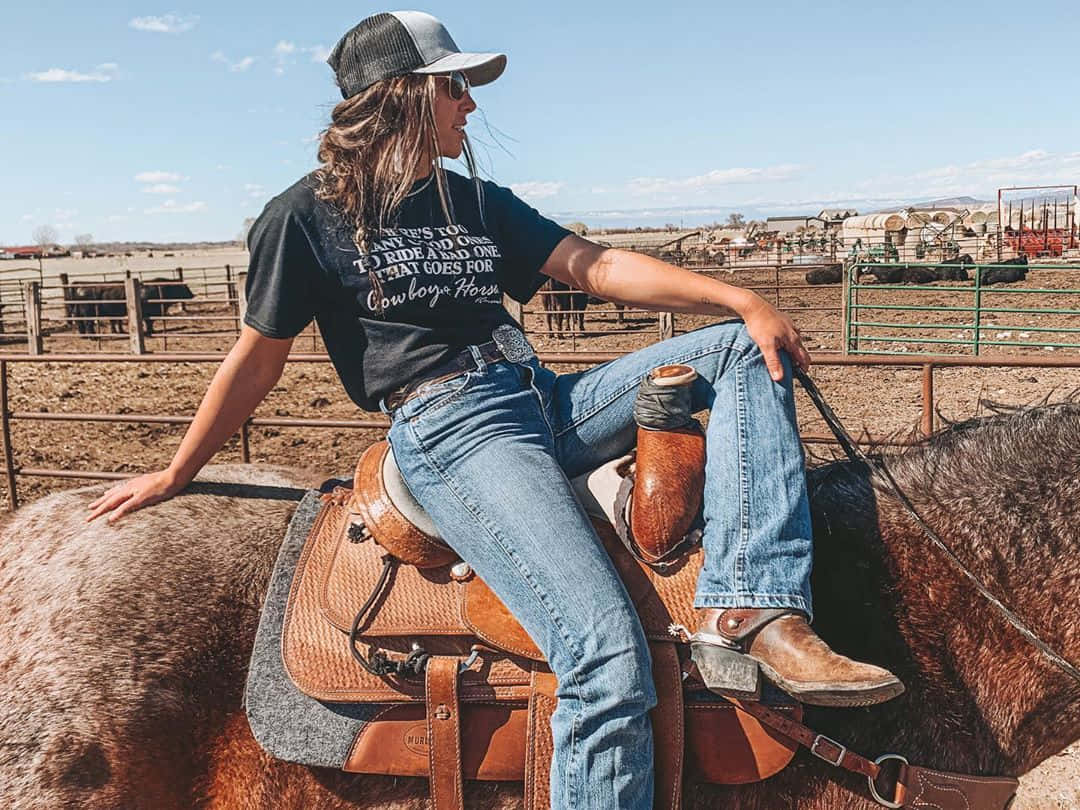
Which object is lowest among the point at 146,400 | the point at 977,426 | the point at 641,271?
the point at 146,400

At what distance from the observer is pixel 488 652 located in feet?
6.40

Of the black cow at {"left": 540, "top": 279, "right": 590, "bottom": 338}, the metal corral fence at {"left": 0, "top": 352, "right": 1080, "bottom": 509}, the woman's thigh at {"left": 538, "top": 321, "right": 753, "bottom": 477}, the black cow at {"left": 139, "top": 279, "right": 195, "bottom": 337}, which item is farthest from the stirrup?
the black cow at {"left": 139, "top": 279, "right": 195, "bottom": 337}

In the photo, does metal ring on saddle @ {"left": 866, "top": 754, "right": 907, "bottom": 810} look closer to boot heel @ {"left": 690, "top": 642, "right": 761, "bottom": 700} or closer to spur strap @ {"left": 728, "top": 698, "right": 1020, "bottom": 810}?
spur strap @ {"left": 728, "top": 698, "right": 1020, "bottom": 810}

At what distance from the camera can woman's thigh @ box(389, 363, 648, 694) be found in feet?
5.71

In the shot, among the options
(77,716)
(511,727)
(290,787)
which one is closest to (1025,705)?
(511,727)

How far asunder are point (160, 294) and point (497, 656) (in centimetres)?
1764

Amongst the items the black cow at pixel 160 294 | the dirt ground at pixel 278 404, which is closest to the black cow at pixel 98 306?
the black cow at pixel 160 294

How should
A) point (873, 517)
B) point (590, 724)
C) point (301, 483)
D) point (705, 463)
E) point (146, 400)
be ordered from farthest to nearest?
point (146, 400)
point (301, 483)
point (873, 517)
point (705, 463)
point (590, 724)

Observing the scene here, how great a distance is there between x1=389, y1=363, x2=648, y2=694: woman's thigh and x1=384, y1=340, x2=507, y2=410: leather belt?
0.12ft

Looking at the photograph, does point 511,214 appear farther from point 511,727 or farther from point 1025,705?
point 1025,705

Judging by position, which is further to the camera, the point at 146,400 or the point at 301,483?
the point at 146,400

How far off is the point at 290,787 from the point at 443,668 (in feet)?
1.47

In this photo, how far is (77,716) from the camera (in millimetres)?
2033

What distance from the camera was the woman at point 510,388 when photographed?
5.73 feet
